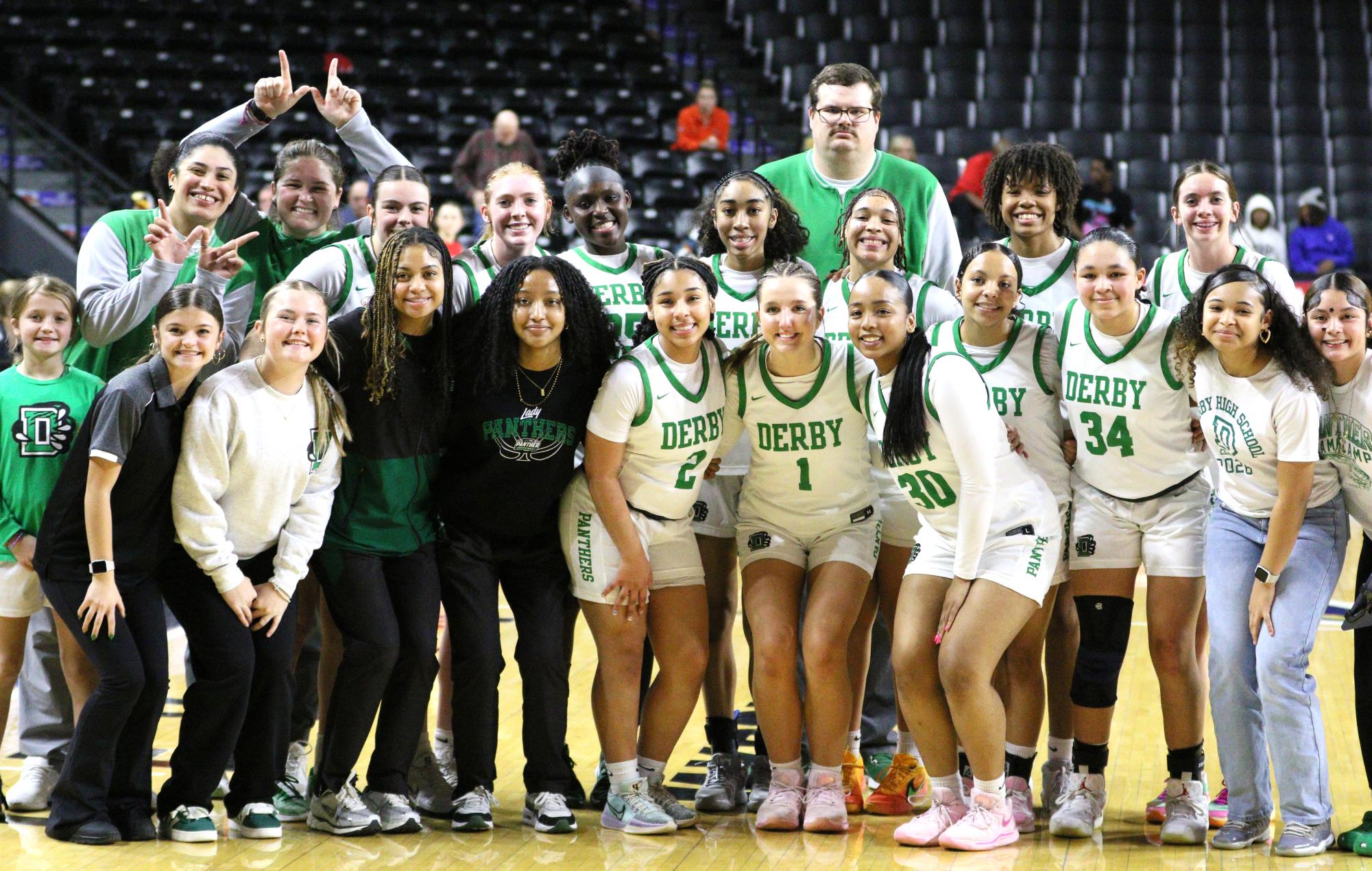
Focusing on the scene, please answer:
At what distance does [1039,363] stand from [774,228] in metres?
0.93

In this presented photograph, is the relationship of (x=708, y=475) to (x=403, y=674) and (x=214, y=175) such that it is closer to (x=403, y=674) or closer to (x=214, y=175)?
(x=403, y=674)

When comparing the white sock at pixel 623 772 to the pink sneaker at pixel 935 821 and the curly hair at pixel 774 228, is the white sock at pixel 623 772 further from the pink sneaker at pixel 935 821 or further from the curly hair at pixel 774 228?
the curly hair at pixel 774 228

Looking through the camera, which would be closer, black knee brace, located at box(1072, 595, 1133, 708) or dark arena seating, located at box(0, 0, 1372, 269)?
black knee brace, located at box(1072, 595, 1133, 708)

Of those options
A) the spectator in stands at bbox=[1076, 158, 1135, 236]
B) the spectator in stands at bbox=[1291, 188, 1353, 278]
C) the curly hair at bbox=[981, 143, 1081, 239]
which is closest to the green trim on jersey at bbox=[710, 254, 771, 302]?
the curly hair at bbox=[981, 143, 1081, 239]

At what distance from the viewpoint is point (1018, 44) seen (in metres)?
13.7

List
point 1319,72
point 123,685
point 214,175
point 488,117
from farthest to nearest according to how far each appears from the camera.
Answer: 1. point 1319,72
2. point 488,117
3. point 214,175
4. point 123,685

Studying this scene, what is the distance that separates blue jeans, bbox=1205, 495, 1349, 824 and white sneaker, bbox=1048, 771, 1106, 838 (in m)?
0.35

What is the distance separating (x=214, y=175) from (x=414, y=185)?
57cm

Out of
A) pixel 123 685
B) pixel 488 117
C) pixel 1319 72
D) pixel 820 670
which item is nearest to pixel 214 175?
pixel 123 685

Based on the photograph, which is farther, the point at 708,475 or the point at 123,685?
the point at 708,475

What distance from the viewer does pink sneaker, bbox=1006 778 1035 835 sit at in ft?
13.1

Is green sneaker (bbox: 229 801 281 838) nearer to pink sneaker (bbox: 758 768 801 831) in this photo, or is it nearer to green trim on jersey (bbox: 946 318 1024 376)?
pink sneaker (bbox: 758 768 801 831)

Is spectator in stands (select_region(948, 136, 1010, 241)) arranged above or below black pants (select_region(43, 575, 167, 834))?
above

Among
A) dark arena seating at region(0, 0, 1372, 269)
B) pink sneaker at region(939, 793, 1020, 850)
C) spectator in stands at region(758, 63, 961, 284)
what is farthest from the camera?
dark arena seating at region(0, 0, 1372, 269)
